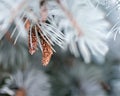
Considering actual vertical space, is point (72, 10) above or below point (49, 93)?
above

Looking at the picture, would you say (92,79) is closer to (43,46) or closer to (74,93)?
(74,93)

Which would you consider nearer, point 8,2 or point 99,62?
point 8,2

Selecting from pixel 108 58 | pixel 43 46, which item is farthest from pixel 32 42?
pixel 108 58

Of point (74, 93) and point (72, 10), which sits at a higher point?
point (72, 10)

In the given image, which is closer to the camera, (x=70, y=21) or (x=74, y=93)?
(x=70, y=21)

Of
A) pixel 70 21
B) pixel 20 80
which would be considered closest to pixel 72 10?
pixel 70 21

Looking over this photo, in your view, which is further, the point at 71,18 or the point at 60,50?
the point at 60,50

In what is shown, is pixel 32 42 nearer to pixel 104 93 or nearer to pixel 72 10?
pixel 72 10

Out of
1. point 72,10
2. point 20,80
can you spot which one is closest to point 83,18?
point 72,10
